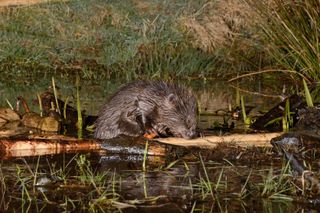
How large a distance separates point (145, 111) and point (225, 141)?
0.87m

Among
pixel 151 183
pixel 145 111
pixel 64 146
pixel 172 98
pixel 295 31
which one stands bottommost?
pixel 151 183

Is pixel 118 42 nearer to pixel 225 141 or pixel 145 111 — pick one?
pixel 145 111

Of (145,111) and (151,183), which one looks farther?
(145,111)

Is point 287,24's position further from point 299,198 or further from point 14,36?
point 14,36

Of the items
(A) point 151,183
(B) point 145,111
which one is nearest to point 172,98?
(B) point 145,111

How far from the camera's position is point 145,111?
25.4 feet

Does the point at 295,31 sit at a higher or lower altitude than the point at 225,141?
higher

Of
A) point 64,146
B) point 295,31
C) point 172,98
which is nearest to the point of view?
point 64,146

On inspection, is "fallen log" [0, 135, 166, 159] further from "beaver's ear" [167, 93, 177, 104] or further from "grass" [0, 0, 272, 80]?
"grass" [0, 0, 272, 80]

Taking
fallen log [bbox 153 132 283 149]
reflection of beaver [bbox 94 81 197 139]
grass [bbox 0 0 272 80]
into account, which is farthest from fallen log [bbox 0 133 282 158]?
grass [bbox 0 0 272 80]

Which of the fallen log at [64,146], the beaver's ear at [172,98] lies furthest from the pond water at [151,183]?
the beaver's ear at [172,98]

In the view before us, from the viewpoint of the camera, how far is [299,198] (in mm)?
5520

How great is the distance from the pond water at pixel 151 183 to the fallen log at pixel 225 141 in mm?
129

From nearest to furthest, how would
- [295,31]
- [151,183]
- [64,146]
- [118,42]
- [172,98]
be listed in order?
1. [151,183]
2. [64,146]
3. [172,98]
4. [295,31]
5. [118,42]
